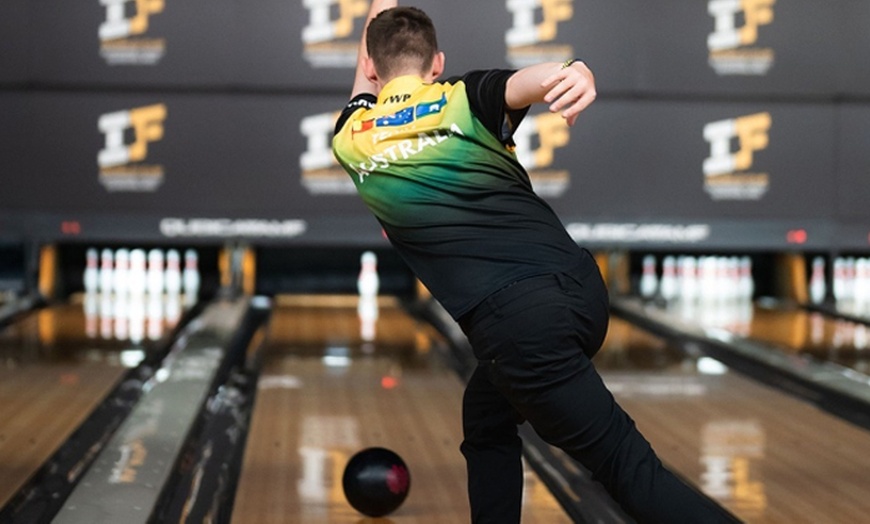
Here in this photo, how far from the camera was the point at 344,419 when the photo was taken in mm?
4656

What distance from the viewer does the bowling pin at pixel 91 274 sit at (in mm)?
7391

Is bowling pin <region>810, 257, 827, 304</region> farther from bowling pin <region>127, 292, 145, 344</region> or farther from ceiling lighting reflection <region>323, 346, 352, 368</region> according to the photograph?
bowling pin <region>127, 292, 145, 344</region>

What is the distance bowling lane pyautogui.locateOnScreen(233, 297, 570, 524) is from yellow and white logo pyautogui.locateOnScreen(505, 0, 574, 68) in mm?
1416

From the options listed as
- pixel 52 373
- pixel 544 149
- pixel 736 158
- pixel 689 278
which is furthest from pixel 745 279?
pixel 52 373

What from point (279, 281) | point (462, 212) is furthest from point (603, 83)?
point (462, 212)

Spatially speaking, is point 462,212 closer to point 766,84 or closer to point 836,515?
point 836,515

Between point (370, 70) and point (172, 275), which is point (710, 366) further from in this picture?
point (370, 70)

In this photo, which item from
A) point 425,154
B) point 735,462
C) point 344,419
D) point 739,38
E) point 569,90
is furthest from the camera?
point 739,38

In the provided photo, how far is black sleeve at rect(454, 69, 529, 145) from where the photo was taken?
2283 millimetres

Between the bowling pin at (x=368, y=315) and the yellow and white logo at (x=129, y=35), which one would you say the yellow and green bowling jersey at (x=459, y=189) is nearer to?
the bowling pin at (x=368, y=315)

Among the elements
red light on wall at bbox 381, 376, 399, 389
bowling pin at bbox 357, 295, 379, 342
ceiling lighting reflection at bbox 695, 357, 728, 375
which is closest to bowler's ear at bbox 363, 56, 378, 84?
red light on wall at bbox 381, 376, 399, 389

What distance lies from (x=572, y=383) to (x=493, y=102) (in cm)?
50

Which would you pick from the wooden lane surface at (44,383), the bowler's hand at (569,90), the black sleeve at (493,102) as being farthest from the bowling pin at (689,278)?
the bowler's hand at (569,90)

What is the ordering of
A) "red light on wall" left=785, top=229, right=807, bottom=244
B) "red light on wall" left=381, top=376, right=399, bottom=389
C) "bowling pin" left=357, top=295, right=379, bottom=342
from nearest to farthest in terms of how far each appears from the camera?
"red light on wall" left=381, top=376, right=399, bottom=389
"bowling pin" left=357, top=295, right=379, bottom=342
"red light on wall" left=785, top=229, right=807, bottom=244
